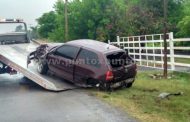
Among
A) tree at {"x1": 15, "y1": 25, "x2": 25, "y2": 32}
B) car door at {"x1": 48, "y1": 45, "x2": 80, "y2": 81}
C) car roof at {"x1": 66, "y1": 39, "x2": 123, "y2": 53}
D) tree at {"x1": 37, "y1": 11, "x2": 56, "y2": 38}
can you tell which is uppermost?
tree at {"x1": 15, "y1": 25, "x2": 25, "y2": 32}

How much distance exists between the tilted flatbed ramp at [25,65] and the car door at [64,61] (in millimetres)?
351

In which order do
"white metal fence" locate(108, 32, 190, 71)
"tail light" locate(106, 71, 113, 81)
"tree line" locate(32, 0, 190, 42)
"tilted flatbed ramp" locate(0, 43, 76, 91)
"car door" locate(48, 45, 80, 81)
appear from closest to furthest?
"tail light" locate(106, 71, 113, 81), "tilted flatbed ramp" locate(0, 43, 76, 91), "car door" locate(48, 45, 80, 81), "white metal fence" locate(108, 32, 190, 71), "tree line" locate(32, 0, 190, 42)

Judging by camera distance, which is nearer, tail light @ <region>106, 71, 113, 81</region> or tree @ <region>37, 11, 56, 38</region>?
tail light @ <region>106, 71, 113, 81</region>

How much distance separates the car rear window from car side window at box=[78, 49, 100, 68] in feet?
1.44

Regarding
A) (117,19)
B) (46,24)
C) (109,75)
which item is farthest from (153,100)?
(46,24)

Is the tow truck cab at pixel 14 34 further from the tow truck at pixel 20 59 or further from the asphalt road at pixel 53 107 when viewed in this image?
the asphalt road at pixel 53 107

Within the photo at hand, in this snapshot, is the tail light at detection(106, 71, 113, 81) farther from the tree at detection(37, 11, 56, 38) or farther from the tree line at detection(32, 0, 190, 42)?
the tree at detection(37, 11, 56, 38)

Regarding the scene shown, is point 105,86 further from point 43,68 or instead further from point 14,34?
point 14,34

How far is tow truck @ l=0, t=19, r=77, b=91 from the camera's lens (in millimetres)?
13966

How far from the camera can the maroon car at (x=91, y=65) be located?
13078 mm

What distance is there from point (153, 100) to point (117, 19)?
2664 cm

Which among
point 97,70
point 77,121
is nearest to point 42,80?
point 97,70

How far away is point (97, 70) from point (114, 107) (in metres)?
2.80

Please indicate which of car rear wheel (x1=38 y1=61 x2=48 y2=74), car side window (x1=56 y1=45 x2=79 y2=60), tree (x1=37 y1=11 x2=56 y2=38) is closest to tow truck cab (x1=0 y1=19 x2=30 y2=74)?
car rear wheel (x1=38 y1=61 x2=48 y2=74)
